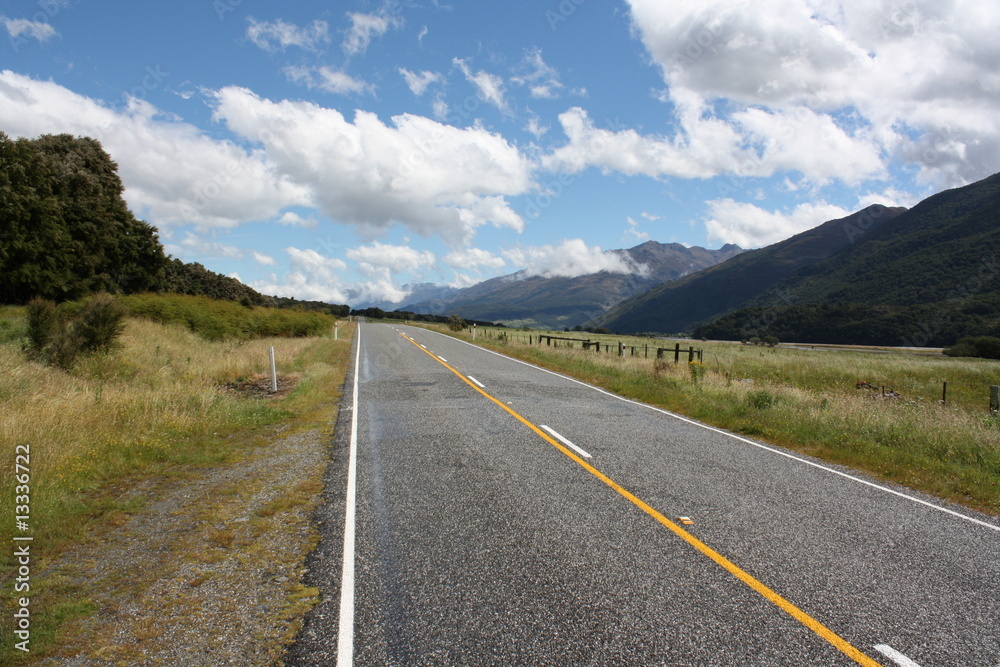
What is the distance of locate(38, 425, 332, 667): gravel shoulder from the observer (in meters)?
3.34

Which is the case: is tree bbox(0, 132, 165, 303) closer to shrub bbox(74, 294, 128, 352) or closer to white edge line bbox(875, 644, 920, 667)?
shrub bbox(74, 294, 128, 352)

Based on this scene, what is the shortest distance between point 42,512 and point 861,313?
118 metres

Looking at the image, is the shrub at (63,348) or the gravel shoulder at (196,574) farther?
the shrub at (63,348)

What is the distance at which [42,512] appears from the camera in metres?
5.40

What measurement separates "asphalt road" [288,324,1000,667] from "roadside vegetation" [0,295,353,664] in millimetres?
1954

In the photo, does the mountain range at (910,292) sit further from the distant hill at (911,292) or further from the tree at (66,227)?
the tree at (66,227)

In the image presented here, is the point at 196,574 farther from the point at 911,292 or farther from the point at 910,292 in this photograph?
the point at 910,292

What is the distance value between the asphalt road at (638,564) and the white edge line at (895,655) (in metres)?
0.02

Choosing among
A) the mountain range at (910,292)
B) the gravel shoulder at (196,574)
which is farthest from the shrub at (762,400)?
the mountain range at (910,292)

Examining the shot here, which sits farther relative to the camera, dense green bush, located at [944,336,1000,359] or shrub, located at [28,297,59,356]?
dense green bush, located at [944,336,1000,359]

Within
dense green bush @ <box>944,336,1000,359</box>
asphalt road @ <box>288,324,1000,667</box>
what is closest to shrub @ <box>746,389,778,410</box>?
asphalt road @ <box>288,324,1000,667</box>

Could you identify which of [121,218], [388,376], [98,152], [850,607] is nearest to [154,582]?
[850,607]

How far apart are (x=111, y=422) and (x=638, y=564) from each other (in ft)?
28.9

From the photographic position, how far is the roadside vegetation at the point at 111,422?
5004 millimetres
